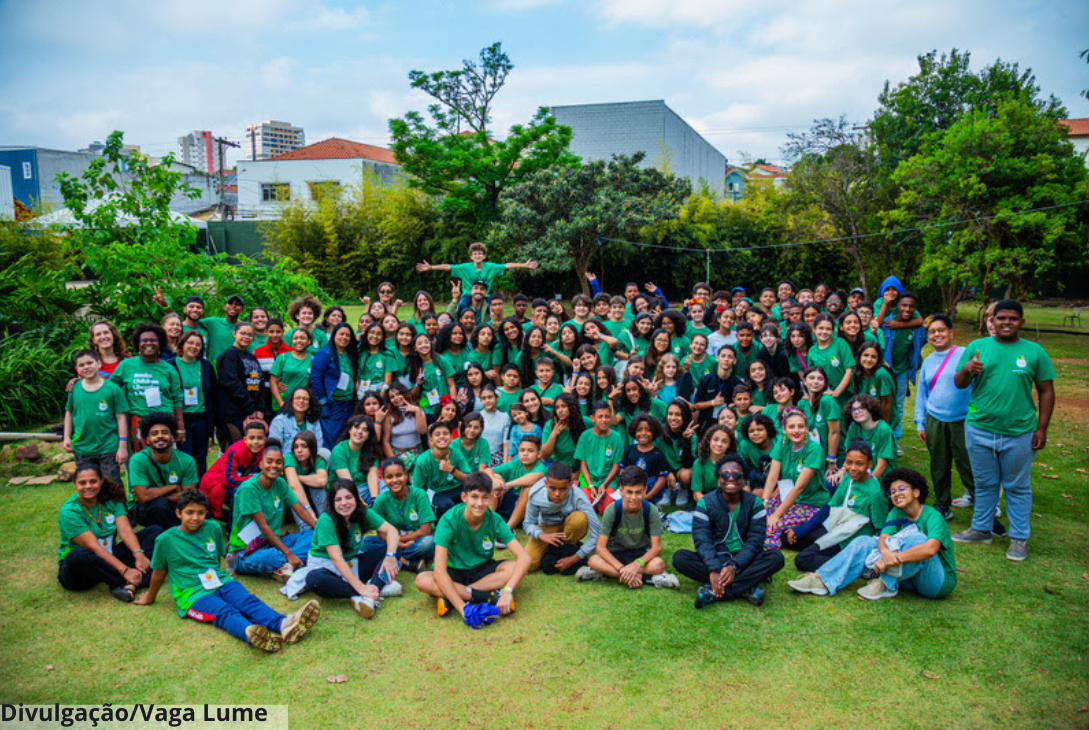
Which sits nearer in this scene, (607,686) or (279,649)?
(607,686)

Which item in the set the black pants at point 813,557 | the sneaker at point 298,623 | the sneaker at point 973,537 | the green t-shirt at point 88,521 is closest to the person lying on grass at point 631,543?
the black pants at point 813,557

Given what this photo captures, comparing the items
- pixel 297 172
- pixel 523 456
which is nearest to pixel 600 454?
pixel 523 456

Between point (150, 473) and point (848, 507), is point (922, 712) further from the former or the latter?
point (150, 473)

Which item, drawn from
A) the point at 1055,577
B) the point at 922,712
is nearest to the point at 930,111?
the point at 1055,577

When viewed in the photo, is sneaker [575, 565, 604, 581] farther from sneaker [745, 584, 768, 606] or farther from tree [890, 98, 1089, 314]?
tree [890, 98, 1089, 314]

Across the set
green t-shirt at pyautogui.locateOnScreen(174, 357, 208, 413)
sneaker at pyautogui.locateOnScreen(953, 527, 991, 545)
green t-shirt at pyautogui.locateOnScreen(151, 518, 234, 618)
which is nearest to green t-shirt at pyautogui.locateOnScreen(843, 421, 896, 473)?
sneaker at pyautogui.locateOnScreen(953, 527, 991, 545)

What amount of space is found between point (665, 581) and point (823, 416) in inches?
85.8

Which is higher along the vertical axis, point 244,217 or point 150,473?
point 244,217

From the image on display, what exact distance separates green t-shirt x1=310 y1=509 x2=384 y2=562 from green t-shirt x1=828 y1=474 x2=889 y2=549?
321 cm

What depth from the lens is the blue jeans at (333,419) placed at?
5957mm

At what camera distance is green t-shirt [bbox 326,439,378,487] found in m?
5.00

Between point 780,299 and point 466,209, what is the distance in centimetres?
1636

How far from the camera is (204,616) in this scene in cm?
384

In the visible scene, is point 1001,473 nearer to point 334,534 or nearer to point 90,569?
point 334,534
